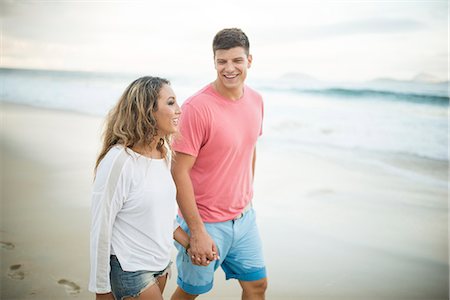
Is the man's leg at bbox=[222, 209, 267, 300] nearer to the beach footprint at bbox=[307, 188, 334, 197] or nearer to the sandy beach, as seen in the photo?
the sandy beach

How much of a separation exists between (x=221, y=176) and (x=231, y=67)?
1.72 feet

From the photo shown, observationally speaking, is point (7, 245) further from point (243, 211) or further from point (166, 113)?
point (166, 113)

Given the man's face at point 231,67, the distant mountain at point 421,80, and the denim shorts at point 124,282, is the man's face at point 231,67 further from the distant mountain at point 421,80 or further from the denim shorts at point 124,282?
the distant mountain at point 421,80

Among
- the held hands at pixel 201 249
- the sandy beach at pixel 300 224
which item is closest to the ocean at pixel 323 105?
the sandy beach at pixel 300 224

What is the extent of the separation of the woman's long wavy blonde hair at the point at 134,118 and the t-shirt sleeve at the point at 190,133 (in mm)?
295

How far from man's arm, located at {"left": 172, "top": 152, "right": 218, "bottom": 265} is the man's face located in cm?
41

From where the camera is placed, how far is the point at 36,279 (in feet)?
11.2

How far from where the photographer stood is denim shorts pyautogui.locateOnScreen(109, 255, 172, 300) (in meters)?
1.86

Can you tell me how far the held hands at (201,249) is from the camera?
7.55ft

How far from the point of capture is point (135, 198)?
182 cm

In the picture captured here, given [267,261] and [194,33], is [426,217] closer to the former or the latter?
[267,261]

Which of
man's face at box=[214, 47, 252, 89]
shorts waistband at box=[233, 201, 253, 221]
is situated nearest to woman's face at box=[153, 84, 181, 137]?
man's face at box=[214, 47, 252, 89]

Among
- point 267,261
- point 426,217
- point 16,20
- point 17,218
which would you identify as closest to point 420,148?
point 426,217

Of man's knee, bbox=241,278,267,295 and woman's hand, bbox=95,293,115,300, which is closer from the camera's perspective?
woman's hand, bbox=95,293,115,300
